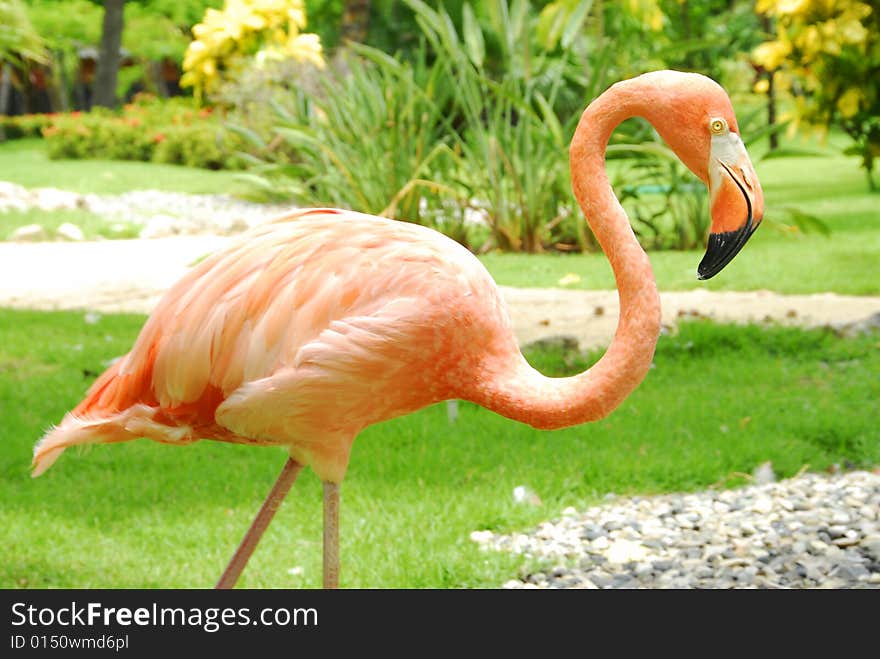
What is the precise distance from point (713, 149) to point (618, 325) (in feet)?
1.57

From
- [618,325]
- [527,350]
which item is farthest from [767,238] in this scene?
[618,325]

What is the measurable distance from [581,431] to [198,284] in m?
2.75

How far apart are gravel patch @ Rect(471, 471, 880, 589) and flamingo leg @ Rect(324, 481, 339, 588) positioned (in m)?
0.95

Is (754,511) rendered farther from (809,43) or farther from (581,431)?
(809,43)

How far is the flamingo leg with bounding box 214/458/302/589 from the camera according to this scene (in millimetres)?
2939

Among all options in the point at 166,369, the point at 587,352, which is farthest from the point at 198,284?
the point at 587,352

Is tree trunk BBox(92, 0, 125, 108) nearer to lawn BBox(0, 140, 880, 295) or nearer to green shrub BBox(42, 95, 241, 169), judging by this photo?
green shrub BBox(42, 95, 241, 169)

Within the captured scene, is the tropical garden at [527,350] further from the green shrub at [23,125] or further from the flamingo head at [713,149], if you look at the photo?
the green shrub at [23,125]

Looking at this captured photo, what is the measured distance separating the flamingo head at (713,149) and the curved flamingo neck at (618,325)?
8 centimetres

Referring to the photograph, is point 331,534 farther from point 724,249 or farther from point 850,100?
point 850,100

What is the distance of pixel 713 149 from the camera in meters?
2.55

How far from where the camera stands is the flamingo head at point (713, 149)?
8.08ft

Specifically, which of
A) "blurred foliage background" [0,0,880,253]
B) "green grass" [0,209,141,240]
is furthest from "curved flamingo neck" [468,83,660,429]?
"green grass" [0,209,141,240]

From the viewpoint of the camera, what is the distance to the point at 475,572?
12.2 ft
